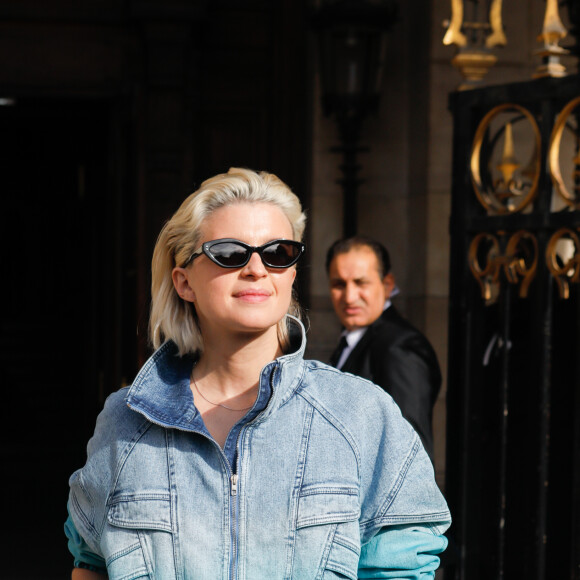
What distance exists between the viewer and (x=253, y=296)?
1.86 metres

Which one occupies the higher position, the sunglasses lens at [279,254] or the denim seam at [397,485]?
the sunglasses lens at [279,254]

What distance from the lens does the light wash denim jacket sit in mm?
1791

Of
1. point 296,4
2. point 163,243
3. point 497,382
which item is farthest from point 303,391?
point 296,4

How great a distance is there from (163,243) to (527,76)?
413cm

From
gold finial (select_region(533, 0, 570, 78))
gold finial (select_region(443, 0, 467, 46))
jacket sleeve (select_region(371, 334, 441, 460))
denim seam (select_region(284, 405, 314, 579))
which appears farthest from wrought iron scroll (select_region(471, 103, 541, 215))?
denim seam (select_region(284, 405, 314, 579))

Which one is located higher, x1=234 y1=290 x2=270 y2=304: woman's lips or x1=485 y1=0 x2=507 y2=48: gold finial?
x1=485 y1=0 x2=507 y2=48: gold finial

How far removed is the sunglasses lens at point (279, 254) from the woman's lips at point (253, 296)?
0.18ft

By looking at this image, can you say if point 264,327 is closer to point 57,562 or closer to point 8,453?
point 57,562

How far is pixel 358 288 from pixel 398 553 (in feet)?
6.75

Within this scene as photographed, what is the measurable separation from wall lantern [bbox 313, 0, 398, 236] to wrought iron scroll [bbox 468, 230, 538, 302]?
2.38 m

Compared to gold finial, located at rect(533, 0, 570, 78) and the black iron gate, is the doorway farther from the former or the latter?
gold finial, located at rect(533, 0, 570, 78)

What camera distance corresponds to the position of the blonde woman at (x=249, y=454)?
179 cm

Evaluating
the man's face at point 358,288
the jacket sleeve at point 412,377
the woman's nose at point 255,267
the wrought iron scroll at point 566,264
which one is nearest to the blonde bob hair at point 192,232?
the woman's nose at point 255,267

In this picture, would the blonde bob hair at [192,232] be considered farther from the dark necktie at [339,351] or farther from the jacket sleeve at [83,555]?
the dark necktie at [339,351]
